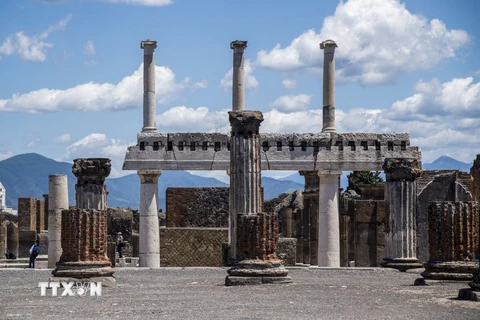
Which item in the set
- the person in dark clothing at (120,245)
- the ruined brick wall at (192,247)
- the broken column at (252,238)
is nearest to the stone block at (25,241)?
the person in dark clothing at (120,245)

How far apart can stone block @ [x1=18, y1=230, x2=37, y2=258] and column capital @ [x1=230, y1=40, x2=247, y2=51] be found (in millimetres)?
18458

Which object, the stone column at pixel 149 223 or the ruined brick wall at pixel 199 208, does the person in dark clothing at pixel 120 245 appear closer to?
the ruined brick wall at pixel 199 208

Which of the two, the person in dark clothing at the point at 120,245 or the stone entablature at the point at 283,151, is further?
the person in dark clothing at the point at 120,245

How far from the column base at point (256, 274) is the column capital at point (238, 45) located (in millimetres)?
11911

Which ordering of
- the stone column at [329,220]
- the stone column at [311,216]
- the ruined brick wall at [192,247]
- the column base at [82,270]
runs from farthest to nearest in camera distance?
the stone column at [311,216] < the ruined brick wall at [192,247] < the stone column at [329,220] < the column base at [82,270]

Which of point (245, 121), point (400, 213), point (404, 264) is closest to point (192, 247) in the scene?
point (400, 213)

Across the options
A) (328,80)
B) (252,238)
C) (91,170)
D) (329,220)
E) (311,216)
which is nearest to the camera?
(252,238)

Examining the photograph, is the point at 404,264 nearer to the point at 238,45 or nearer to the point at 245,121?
the point at 245,121

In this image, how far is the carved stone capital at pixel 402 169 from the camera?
27031 mm

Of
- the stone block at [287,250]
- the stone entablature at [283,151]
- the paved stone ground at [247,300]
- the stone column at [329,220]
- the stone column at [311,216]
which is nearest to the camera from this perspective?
the paved stone ground at [247,300]

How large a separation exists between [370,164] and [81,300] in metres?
14.9

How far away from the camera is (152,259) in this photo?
103ft

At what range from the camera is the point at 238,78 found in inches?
1282

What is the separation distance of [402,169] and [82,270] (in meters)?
8.91
